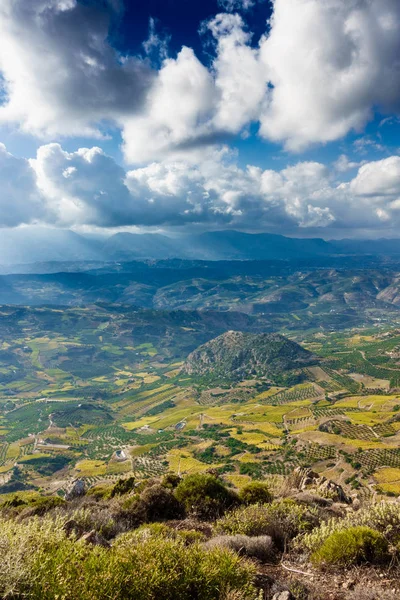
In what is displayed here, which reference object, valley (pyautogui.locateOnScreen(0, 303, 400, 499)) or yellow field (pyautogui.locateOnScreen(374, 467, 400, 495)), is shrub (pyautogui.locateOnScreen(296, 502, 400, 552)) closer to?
valley (pyautogui.locateOnScreen(0, 303, 400, 499))

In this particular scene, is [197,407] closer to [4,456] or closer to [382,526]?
[4,456]

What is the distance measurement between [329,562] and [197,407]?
187398mm

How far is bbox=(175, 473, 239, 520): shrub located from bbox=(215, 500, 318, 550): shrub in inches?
181

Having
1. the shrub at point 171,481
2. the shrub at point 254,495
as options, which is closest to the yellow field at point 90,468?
the shrub at point 171,481

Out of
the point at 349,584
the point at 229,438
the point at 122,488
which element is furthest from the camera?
the point at 229,438

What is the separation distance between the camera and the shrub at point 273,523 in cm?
1109

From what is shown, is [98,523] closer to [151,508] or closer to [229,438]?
[151,508]

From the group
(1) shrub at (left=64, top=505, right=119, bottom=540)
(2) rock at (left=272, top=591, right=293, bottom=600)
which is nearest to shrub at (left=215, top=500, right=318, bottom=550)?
(2) rock at (left=272, top=591, right=293, bottom=600)

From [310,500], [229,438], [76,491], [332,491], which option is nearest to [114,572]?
[310,500]

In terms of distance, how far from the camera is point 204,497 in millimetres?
17547

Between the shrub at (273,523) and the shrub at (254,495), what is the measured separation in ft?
Answer: 21.1

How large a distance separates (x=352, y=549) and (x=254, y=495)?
11.5m

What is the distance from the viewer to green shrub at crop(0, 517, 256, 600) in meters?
5.31

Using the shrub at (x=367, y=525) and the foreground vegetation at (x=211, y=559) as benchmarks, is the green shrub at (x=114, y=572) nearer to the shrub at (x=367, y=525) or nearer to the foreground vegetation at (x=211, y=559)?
the foreground vegetation at (x=211, y=559)
